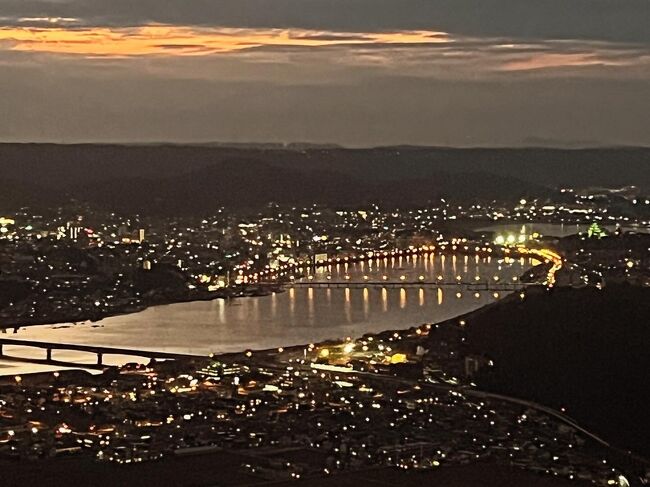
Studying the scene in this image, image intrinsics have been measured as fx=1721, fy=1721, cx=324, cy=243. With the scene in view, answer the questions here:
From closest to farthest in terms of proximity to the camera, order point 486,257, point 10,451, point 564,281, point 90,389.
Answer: point 10,451 < point 90,389 < point 564,281 < point 486,257

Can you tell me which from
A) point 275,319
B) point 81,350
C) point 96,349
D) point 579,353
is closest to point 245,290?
point 275,319

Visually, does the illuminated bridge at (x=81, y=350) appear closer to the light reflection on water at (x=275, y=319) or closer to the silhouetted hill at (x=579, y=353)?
the light reflection on water at (x=275, y=319)

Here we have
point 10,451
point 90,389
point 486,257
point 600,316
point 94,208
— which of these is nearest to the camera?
point 10,451

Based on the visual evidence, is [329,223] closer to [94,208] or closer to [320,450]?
[94,208]

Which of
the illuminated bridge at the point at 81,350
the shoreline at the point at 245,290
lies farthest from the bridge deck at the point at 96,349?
the shoreline at the point at 245,290

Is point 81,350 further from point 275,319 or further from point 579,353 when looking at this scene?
point 579,353

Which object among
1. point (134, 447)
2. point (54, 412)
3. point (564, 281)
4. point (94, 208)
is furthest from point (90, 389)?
point (94, 208)

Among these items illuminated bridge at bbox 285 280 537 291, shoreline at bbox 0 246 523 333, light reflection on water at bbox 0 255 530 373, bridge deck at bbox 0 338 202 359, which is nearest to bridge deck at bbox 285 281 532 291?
illuminated bridge at bbox 285 280 537 291
